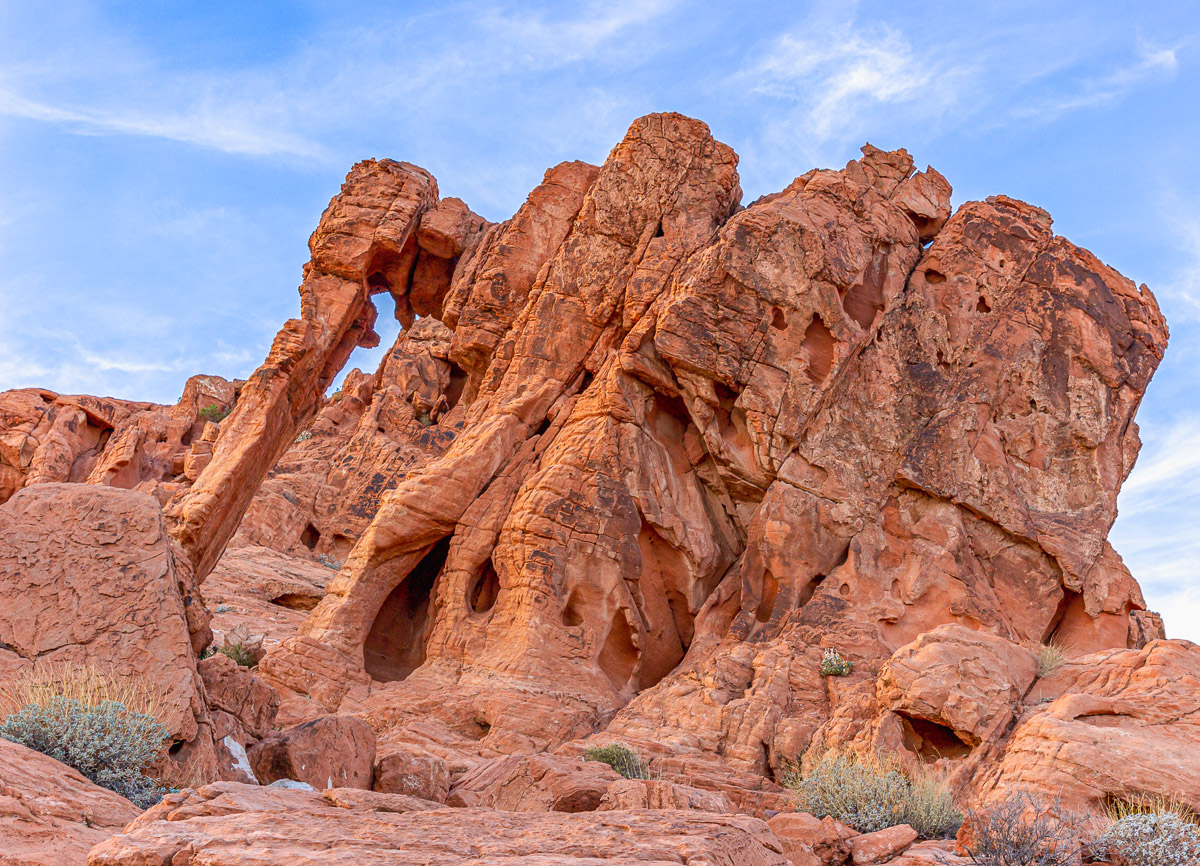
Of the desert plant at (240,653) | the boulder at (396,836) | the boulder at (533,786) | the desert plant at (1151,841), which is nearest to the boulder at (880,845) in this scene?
the desert plant at (1151,841)

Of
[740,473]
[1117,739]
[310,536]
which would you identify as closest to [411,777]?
[1117,739]

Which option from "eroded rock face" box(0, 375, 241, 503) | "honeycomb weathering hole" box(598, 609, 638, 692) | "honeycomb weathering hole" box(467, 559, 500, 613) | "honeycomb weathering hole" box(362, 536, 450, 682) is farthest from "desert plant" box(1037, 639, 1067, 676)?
"eroded rock face" box(0, 375, 241, 503)

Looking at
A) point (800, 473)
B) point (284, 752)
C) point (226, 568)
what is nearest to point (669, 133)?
point (800, 473)

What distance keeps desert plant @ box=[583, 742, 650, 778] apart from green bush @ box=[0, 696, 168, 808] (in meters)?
7.78

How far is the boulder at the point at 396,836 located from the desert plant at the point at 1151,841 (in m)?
3.96

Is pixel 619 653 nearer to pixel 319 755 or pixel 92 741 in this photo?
pixel 319 755

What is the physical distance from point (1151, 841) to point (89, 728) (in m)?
9.22

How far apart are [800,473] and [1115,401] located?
325 inches

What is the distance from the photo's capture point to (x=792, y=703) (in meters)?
17.5

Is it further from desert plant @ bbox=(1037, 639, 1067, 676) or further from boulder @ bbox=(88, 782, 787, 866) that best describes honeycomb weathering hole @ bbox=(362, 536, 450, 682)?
boulder @ bbox=(88, 782, 787, 866)

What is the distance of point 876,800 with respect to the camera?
1168cm

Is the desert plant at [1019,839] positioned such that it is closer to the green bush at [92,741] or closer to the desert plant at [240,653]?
the green bush at [92,741]

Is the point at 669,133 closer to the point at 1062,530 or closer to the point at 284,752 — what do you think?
the point at 1062,530

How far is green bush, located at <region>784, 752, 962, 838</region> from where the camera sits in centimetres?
1136
